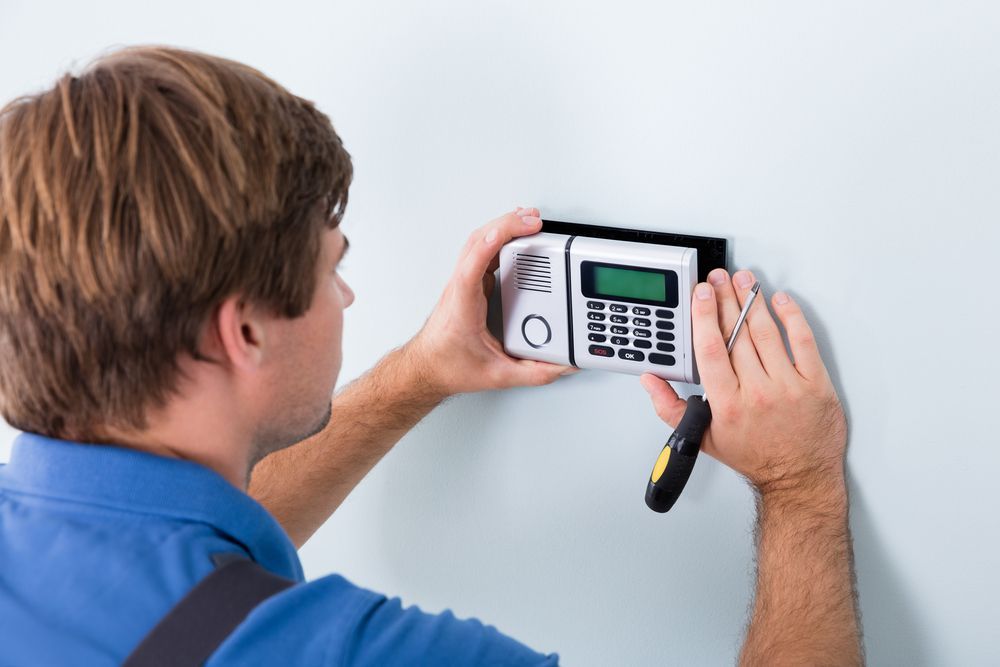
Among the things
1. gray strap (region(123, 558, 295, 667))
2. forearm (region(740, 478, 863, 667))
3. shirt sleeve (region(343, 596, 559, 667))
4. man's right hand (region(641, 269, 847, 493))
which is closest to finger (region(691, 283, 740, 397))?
man's right hand (region(641, 269, 847, 493))

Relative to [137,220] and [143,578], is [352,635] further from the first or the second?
[137,220]

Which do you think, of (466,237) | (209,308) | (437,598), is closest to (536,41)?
(466,237)

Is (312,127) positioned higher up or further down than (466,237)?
higher up

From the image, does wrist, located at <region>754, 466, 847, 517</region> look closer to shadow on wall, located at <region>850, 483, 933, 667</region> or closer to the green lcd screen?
shadow on wall, located at <region>850, 483, 933, 667</region>

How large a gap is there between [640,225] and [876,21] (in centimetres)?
24

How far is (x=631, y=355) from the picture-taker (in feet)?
2.73

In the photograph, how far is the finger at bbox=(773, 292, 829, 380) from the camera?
768mm

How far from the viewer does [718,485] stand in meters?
0.87

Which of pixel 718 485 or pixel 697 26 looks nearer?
pixel 697 26

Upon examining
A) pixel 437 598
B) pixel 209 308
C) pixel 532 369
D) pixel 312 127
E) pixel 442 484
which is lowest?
pixel 437 598

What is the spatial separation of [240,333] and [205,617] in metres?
0.21

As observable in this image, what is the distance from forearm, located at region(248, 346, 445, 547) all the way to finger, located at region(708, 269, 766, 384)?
30 cm

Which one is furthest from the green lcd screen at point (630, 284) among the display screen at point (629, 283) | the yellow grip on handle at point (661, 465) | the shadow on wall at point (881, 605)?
the shadow on wall at point (881, 605)

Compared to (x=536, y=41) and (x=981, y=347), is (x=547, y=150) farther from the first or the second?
(x=981, y=347)
